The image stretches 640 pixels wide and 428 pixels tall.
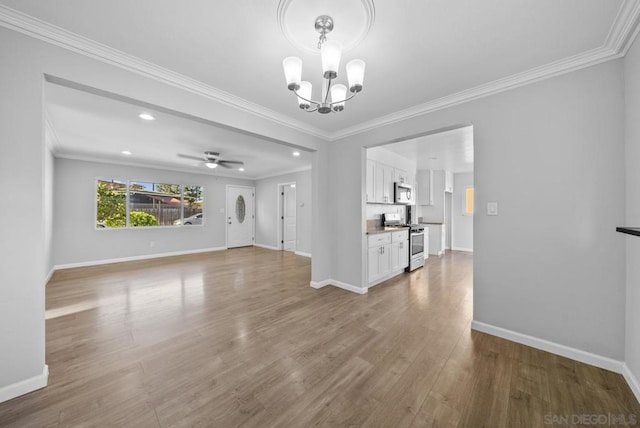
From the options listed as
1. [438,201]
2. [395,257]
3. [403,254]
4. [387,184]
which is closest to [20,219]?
[395,257]

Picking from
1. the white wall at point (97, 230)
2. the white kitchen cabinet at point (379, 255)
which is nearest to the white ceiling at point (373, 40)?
the white kitchen cabinet at point (379, 255)

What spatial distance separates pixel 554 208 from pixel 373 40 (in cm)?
219

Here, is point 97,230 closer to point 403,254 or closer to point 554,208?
point 403,254

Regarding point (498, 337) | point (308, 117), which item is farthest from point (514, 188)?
point (308, 117)

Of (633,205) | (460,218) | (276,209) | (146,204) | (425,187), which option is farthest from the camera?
(276,209)

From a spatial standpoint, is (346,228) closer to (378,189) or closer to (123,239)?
(378,189)

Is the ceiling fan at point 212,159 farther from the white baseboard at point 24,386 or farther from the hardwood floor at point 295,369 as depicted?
the white baseboard at point 24,386

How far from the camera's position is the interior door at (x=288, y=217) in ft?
26.3

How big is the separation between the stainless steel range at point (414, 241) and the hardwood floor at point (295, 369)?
1.44 metres

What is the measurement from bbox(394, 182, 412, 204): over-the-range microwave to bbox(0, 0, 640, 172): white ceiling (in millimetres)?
2306

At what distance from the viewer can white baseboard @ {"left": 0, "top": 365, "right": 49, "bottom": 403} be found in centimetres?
161

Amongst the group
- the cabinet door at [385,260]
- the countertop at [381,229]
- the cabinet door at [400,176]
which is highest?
the cabinet door at [400,176]

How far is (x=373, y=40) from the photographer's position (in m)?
1.85

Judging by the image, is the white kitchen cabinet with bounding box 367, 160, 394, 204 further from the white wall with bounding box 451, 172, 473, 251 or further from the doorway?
the white wall with bounding box 451, 172, 473, 251
